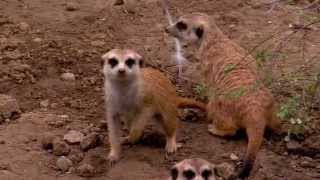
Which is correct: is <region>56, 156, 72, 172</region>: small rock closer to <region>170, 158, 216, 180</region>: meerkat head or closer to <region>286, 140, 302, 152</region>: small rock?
<region>170, 158, 216, 180</region>: meerkat head

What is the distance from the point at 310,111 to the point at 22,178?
1789mm

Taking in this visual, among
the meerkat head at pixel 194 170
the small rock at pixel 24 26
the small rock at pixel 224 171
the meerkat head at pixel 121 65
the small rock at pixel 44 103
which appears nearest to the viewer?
the meerkat head at pixel 194 170

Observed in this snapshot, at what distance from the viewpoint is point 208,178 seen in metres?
4.12

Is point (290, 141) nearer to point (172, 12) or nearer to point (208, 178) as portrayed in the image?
point (208, 178)

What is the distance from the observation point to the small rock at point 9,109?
5.14 m

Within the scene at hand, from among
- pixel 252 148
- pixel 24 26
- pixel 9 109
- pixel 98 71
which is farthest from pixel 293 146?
pixel 24 26

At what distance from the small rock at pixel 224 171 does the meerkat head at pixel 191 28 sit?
4.23 ft

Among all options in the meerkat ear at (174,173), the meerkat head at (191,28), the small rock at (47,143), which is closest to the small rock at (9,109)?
the small rock at (47,143)

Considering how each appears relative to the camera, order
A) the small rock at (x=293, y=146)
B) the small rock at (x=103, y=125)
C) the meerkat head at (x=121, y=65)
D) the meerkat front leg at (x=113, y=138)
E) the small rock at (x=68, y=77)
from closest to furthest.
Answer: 1. the meerkat head at (x=121, y=65)
2. the meerkat front leg at (x=113, y=138)
3. the small rock at (x=293, y=146)
4. the small rock at (x=103, y=125)
5. the small rock at (x=68, y=77)

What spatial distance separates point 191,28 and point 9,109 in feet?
4.33

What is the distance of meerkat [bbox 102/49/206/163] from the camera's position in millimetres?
4809

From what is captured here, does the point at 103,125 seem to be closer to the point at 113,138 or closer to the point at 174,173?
the point at 113,138

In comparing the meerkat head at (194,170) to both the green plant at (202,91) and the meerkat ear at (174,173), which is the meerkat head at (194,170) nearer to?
the meerkat ear at (174,173)

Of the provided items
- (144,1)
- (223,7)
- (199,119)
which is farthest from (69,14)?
(199,119)
